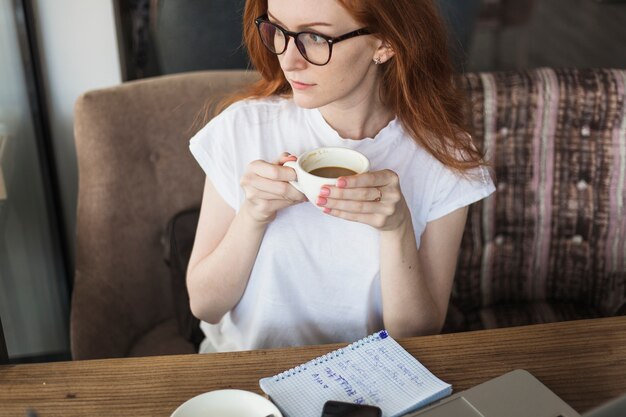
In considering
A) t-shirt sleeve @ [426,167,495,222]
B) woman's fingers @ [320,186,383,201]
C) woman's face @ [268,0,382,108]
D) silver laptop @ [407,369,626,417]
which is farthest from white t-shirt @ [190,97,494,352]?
silver laptop @ [407,369,626,417]

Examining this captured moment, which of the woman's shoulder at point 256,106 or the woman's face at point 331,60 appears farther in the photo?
the woman's shoulder at point 256,106

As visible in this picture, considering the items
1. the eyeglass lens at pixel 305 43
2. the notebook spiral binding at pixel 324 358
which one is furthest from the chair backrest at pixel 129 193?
the notebook spiral binding at pixel 324 358

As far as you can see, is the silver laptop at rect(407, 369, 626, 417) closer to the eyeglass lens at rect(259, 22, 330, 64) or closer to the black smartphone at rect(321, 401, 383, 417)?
the black smartphone at rect(321, 401, 383, 417)

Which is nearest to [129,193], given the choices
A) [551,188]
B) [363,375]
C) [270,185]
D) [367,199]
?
[270,185]

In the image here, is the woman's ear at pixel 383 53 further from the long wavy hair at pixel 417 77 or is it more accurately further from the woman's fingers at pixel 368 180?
the woman's fingers at pixel 368 180

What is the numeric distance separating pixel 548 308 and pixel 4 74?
5.06 feet

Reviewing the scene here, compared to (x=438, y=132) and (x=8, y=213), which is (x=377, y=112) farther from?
(x=8, y=213)

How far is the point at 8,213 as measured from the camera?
5.98 ft

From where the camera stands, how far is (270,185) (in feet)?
3.93

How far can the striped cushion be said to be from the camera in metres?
1.93

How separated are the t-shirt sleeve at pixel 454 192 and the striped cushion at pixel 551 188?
0.53 m

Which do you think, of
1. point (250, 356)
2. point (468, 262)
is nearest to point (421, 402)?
point (250, 356)

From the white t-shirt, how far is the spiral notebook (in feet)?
1.17

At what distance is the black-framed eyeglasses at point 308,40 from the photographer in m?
1.20
